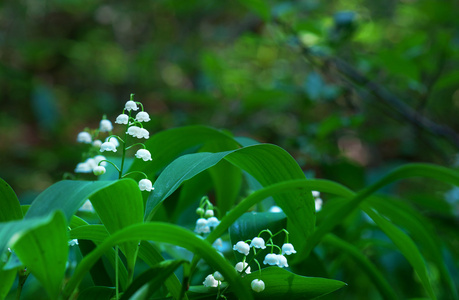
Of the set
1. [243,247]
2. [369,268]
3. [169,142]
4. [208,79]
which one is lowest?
[369,268]

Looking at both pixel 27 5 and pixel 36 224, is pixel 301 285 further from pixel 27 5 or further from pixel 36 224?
pixel 27 5

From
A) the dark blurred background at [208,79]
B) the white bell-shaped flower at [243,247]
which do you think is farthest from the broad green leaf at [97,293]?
the dark blurred background at [208,79]

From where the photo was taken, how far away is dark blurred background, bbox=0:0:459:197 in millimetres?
1611

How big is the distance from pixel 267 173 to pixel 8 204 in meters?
0.34

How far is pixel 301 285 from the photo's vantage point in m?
0.52

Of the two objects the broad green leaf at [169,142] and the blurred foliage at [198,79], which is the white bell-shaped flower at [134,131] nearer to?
the broad green leaf at [169,142]

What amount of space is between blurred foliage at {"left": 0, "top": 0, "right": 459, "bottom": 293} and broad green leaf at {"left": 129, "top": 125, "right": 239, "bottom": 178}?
0.79 meters

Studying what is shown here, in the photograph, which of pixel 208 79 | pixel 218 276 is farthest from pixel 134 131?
pixel 208 79

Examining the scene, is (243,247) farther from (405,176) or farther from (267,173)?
(405,176)

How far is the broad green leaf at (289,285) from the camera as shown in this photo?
52 cm

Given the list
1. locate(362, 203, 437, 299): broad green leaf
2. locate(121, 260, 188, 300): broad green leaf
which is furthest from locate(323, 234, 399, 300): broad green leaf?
locate(121, 260, 188, 300): broad green leaf

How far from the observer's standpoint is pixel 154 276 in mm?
481

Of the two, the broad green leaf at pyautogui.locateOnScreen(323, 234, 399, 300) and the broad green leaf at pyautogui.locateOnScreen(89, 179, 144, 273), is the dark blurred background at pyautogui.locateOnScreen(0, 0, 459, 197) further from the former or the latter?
→ the broad green leaf at pyautogui.locateOnScreen(89, 179, 144, 273)

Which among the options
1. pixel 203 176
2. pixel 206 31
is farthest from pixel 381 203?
pixel 206 31
